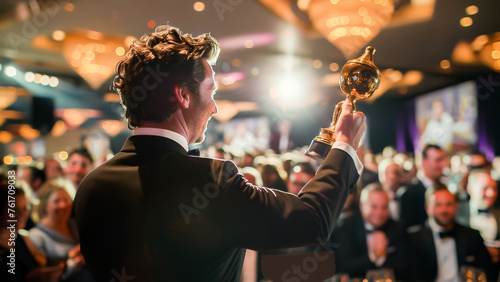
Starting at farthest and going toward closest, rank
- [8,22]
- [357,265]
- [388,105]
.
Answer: [388,105]
[8,22]
[357,265]

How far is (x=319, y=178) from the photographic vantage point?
850 mm

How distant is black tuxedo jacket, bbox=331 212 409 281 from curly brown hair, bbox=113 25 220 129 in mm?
2241

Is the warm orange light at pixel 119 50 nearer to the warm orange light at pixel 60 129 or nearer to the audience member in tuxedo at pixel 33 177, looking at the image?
the audience member in tuxedo at pixel 33 177

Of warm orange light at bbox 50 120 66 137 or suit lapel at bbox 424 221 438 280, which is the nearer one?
suit lapel at bbox 424 221 438 280

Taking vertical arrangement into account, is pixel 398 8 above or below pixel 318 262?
above

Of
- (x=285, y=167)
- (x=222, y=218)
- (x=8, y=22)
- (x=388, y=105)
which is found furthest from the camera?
(x=388, y=105)

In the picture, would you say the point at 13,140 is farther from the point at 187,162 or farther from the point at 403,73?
the point at 187,162

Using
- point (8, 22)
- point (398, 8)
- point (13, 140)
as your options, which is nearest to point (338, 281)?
point (398, 8)

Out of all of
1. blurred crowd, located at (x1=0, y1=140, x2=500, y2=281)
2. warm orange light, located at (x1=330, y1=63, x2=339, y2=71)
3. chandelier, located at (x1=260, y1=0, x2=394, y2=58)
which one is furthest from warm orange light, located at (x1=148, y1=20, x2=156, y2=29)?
warm orange light, located at (x1=330, y1=63, x2=339, y2=71)

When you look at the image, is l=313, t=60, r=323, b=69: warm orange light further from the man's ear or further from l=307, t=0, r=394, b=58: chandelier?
the man's ear

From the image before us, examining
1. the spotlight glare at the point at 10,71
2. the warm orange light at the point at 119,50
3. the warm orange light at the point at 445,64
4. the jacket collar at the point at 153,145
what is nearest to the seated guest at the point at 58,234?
the jacket collar at the point at 153,145

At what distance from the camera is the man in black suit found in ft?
2.64

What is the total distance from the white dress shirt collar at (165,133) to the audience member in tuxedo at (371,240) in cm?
218

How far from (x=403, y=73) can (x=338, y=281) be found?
923cm
